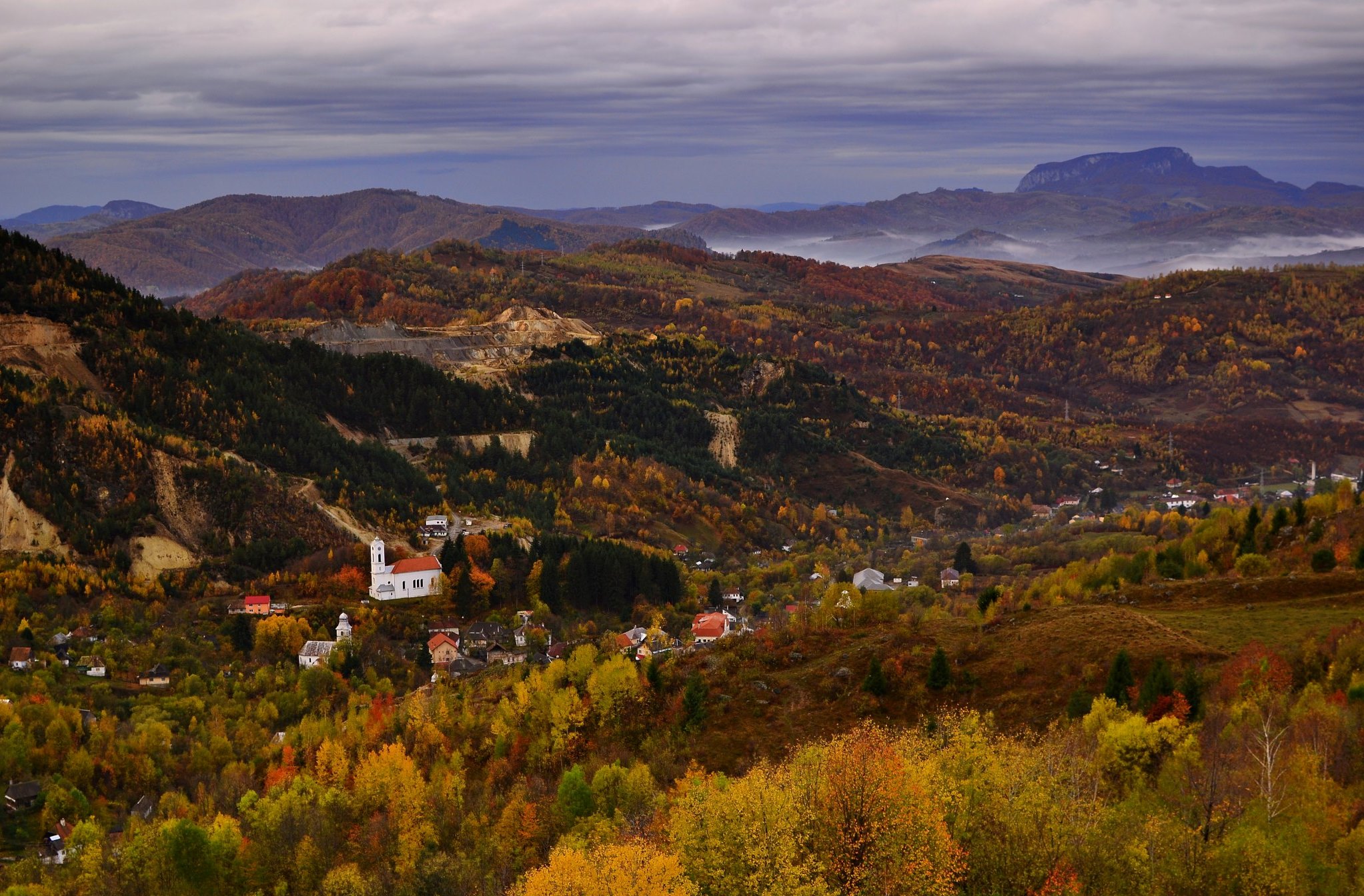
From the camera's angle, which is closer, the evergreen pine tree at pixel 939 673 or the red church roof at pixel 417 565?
the evergreen pine tree at pixel 939 673

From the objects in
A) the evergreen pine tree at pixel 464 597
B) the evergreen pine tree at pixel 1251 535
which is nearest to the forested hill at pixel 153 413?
the evergreen pine tree at pixel 464 597

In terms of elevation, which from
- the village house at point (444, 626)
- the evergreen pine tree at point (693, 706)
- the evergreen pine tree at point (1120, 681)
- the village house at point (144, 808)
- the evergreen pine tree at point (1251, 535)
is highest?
the evergreen pine tree at point (1120, 681)

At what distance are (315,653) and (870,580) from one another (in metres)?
38.6

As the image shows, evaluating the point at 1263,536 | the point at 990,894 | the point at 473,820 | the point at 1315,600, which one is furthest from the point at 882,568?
the point at 990,894

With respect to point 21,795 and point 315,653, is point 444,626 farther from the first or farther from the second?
point 21,795

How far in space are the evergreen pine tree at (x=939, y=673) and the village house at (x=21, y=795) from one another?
121ft

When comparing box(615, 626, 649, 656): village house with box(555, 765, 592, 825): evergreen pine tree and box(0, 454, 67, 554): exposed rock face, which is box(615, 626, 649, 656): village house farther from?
box(0, 454, 67, 554): exposed rock face

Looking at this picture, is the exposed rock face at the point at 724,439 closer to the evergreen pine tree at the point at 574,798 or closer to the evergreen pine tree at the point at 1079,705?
the evergreen pine tree at the point at 574,798

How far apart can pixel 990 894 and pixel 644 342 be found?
14500 cm

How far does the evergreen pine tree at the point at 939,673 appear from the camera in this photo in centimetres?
5331

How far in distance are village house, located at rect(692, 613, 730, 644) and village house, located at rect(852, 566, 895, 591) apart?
12.8 meters

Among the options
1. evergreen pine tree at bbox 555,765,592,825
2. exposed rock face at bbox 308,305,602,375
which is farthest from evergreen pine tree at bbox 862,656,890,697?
exposed rock face at bbox 308,305,602,375

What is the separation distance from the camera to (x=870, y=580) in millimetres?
97375

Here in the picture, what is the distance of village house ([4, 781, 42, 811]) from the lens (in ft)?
192
